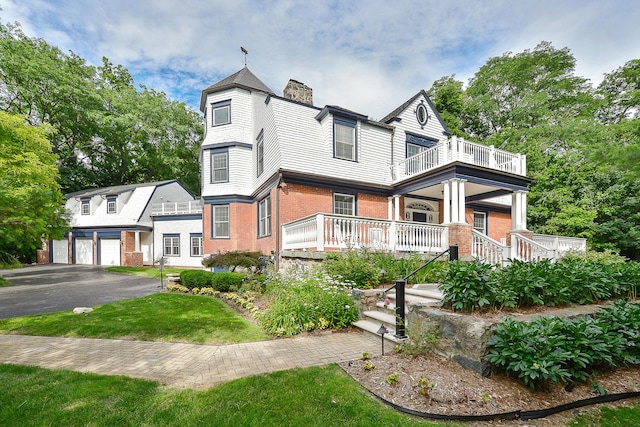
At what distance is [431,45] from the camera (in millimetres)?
10938

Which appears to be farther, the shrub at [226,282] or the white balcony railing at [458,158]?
the white balcony railing at [458,158]

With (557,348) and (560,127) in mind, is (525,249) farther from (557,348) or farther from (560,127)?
(560,127)

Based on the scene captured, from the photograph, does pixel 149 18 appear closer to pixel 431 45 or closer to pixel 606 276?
pixel 431 45

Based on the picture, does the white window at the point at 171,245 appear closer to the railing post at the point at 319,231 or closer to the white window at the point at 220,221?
the white window at the point at 220,221

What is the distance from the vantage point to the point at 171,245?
21.0 metres

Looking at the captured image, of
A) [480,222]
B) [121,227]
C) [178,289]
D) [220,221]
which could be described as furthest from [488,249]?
[121,227]

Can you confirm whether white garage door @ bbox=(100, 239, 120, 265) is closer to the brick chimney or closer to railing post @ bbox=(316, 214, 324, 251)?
the brick chimney

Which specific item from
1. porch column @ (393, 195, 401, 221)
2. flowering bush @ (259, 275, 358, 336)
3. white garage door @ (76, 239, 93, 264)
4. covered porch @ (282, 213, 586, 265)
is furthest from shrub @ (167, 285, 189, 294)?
white garage door @ (76, 239, 93, 264)

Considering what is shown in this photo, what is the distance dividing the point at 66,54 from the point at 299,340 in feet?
119

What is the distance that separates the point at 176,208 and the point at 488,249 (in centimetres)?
2037

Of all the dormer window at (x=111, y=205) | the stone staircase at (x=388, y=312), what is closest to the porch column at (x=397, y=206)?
the stone staircase at (x=388, y=312)

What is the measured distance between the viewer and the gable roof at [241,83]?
1552 centimetres

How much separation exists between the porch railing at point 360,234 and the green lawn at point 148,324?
3.18m

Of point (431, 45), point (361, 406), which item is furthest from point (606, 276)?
point (431, 45)
